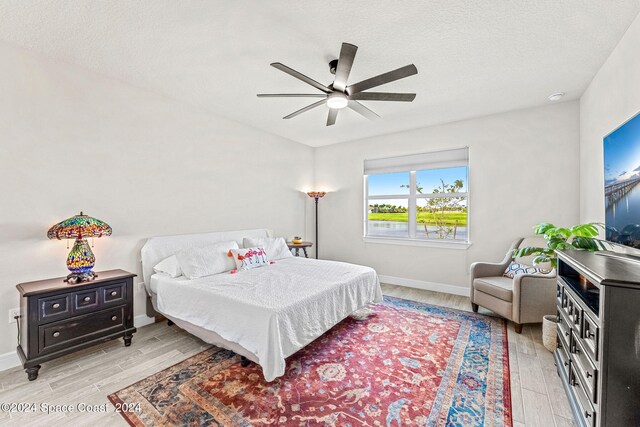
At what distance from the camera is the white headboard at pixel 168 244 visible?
3.06 metres

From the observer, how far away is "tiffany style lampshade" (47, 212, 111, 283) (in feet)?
7.50

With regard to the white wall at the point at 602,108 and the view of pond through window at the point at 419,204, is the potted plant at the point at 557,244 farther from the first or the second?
the view of pond through window at the point at 419,204

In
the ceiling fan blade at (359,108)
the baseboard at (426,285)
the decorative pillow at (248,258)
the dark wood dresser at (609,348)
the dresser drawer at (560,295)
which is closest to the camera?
the dark wood dresser at (609,348)

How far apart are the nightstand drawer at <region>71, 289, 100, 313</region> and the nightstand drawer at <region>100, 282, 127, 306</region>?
6cm

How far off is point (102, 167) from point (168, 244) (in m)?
1.06

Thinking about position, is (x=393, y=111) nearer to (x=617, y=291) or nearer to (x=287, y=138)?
(x=287, y=138)

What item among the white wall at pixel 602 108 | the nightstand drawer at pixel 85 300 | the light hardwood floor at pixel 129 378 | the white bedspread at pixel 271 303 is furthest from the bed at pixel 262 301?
the white wall at pixel 602 108

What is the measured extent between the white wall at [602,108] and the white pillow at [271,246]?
11.9ft

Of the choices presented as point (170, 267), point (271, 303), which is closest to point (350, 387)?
point (271, 303)

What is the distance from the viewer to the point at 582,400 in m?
1.54

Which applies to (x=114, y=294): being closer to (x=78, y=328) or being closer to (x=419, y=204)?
(x=78, y=328)

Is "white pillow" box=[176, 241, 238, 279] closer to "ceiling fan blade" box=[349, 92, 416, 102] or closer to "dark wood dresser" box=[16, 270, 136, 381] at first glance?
"dark wood dresser" box=[16, 270, 136, 381]

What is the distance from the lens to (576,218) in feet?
11.0

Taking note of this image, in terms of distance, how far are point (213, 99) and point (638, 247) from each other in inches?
158
